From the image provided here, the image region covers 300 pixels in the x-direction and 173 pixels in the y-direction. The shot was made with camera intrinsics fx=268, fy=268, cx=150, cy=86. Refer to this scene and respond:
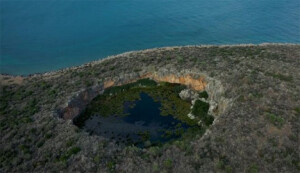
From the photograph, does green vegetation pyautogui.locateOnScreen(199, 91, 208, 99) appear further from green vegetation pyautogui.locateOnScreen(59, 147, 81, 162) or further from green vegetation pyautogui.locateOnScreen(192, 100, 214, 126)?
green vegetation pyautogui.locateOnScreen(59, 147, 81, 162)

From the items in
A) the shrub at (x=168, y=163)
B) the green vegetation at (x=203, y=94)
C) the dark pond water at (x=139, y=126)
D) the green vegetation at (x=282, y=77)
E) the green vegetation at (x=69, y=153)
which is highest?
the green vegetation at (x=282, y=77)

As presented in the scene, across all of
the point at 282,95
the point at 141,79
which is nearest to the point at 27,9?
the point at 141,79

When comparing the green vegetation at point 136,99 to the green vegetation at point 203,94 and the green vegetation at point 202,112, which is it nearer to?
the green vegetation at point 202,112

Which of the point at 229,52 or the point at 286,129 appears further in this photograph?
the point at 229,52

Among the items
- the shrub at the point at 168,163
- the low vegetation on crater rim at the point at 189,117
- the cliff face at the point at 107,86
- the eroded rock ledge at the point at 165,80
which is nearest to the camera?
the shrub at the point at 168,163

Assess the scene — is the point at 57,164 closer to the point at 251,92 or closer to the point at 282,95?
the point at 251,92

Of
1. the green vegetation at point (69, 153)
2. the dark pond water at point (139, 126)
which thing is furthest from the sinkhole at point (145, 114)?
the green vegetation at point (69, 153)

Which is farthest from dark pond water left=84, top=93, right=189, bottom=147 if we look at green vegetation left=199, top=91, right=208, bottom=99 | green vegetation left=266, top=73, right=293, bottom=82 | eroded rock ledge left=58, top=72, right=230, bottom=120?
green vegetation left=266, top=73, right=293, bottom=82
